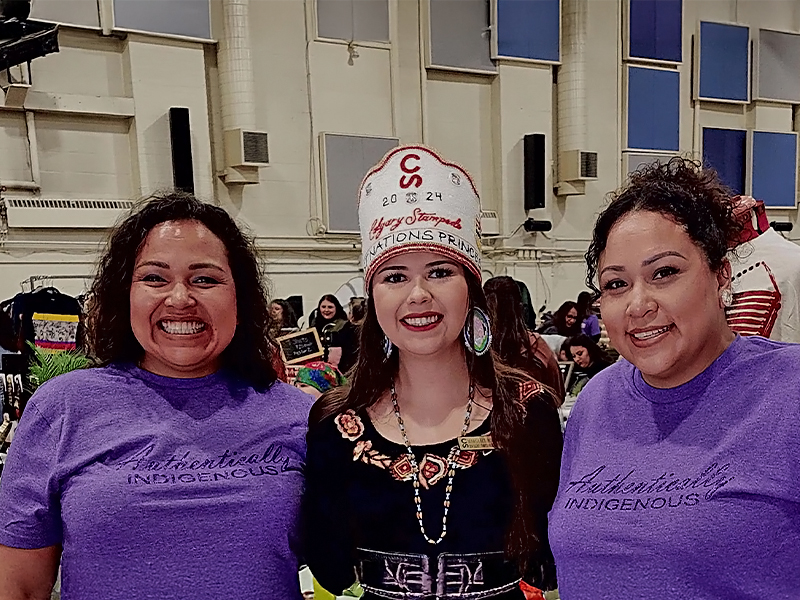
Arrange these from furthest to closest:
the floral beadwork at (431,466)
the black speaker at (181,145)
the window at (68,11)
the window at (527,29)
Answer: the window at (527,29), the black speaker at (181,145), the window at (68,11), the floral beadwork at (431,466)

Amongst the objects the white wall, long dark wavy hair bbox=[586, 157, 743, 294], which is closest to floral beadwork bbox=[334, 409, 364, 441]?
long dark wavy hair bbox=[586, 157, 743, 294]

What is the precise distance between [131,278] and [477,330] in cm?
78

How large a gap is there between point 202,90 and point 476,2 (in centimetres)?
344

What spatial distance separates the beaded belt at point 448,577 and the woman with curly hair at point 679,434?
187 millimetres

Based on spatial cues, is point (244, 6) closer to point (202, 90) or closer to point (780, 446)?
point (202, 90)

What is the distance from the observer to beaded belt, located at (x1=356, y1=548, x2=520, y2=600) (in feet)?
5.03

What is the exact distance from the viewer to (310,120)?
8.05 metres

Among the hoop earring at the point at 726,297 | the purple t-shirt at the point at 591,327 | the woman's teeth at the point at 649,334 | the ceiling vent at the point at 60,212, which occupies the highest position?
the ceiling vent at the point at 60,212

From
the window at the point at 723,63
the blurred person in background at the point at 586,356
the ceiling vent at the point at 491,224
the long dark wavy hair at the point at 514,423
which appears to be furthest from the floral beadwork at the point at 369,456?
A: the window at the point at 723,63

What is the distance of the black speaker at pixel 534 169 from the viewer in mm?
8922

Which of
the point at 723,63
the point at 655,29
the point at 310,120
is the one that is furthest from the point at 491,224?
the point at 723,63

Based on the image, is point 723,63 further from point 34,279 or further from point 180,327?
point 180,327

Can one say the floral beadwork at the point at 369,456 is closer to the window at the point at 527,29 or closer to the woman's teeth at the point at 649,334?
the woman's teeth at the point at 649,334

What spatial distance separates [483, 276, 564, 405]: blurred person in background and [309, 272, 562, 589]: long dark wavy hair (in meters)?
1.71
